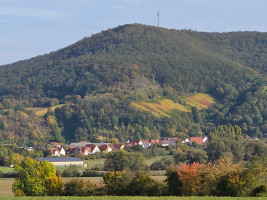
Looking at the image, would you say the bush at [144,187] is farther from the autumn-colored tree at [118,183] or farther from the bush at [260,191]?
the bush at [260,191]

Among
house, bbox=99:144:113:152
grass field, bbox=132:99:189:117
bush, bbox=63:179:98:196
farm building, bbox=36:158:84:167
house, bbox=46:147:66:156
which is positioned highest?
bush, bbox=63:179:98:196

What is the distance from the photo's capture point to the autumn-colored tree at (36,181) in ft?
189

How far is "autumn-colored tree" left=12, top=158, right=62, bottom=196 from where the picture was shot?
57.7 metres

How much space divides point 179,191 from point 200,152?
44958mm

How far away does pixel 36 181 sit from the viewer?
61281 mm

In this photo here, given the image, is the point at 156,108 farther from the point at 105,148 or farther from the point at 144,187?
the point at 144,187

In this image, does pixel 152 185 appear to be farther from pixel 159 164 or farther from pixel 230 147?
pixel 230 147

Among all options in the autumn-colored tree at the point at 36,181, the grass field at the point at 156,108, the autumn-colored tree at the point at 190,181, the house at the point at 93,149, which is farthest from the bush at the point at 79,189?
the grass field at the point at 156,108

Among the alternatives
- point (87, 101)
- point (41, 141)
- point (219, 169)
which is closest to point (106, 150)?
point (41, 141)

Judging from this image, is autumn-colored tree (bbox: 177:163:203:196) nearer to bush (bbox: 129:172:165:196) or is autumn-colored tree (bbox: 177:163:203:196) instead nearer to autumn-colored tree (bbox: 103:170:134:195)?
bush (bbox: 129:172:165:196)

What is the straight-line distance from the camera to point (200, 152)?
99938mm

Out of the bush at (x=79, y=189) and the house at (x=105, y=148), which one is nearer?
the bush at (x=79, y=189)

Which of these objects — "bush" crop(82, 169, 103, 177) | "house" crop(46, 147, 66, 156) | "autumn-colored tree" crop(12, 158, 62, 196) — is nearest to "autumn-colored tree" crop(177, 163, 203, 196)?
"autumn-colored tree" crop(12, 158, 62, 196)

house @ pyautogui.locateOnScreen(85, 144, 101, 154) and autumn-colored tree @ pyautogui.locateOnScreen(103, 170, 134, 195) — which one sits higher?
autumn-colored tree @ pyautogui.locateOnScreen(103, 170, 134, 195)
